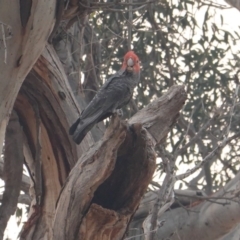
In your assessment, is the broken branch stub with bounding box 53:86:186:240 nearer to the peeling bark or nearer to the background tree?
the background tree

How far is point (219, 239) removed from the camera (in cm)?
418

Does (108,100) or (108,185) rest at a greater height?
(108,100)

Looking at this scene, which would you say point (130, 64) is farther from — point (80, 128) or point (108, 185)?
point (108, 185)

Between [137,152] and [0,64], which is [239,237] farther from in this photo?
[0,64]

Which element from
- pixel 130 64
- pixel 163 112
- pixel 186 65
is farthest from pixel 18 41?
pixel 186 65

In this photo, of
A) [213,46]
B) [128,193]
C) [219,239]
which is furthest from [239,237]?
[128,193]

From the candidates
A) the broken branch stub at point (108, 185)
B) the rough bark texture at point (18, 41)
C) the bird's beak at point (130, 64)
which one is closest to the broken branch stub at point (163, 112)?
the broken branch stub at point (108, 185)

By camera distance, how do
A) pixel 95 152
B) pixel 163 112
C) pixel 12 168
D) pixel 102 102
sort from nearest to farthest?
pixel 95 152 → pixel 163 112 → pixel 102 102 → pixel 12 168

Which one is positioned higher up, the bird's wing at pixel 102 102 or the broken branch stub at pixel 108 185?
the bird's wing at pixel 102 102

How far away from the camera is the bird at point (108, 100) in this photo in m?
2.81

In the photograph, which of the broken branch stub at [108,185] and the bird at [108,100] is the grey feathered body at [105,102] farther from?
the broken branch stub at [108,185]

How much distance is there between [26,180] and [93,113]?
1.48 meters

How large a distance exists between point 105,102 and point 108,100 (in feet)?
0.06

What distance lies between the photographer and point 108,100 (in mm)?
3047
